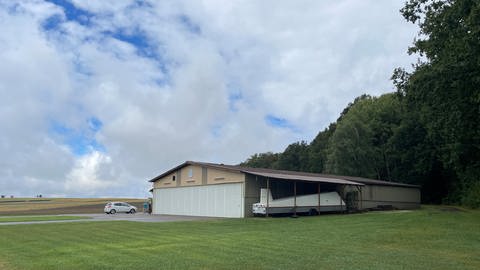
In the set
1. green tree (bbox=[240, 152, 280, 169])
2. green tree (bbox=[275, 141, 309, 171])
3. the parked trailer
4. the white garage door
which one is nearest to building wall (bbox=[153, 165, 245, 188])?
the white garage door

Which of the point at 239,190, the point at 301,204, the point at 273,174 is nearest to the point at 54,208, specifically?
the point at 239,190

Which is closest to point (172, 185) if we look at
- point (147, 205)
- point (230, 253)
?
point (147, 205)

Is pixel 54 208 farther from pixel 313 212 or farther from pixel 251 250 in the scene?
pixel 251 250

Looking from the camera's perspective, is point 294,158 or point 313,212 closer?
point 313,212

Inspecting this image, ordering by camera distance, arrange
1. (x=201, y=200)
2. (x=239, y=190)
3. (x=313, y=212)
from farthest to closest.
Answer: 1. (x=201, y=200)
2. (x=313, y=212)
3. (x=239, y=190)

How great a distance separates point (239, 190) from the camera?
33.7 m

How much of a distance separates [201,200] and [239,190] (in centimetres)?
558

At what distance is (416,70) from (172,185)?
80.0ft

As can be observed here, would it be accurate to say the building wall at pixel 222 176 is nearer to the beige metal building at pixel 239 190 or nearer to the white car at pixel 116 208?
the beige metal building at pixel 239 190

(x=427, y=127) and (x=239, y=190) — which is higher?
(x=427, y=127)

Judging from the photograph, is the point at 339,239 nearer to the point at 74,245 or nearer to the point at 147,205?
the point at 74,245

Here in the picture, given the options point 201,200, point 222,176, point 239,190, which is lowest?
point 201,200

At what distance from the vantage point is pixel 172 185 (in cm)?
4250

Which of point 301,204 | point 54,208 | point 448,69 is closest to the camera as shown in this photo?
point 448,69
